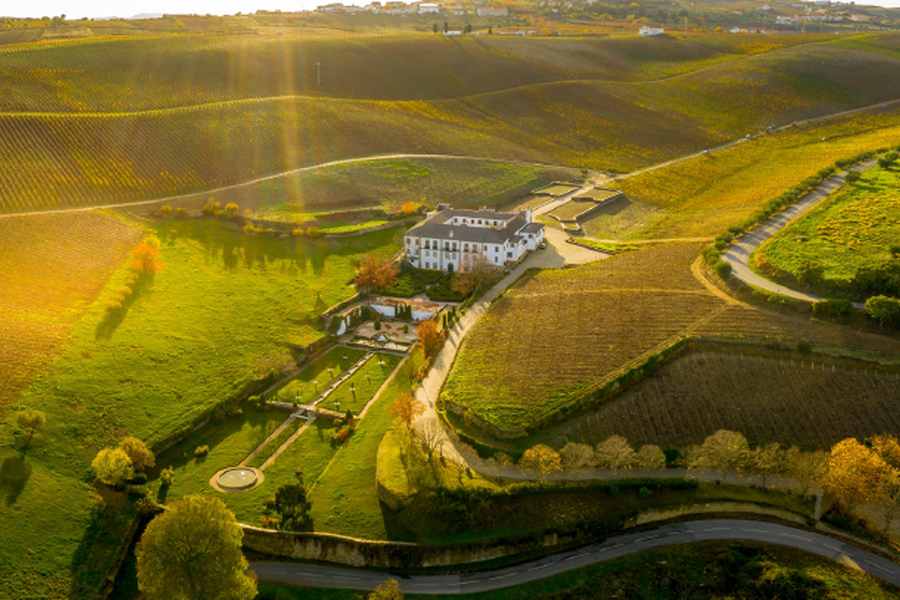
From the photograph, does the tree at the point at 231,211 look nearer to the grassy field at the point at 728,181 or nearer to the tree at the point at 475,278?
the tree at the point at 475,278

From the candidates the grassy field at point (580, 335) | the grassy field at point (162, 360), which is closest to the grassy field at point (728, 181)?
the grassy field at point (580, 335)

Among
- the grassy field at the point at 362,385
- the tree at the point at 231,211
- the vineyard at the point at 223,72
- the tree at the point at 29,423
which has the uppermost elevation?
the vineyard at the point at 223,72

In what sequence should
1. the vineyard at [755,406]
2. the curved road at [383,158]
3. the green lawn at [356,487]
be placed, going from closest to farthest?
the green lawn at [356,487] < the vineyard at [755,406] < the curved road at [383,158]

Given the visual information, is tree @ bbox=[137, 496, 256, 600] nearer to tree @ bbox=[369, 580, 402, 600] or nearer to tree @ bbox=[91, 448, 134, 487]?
tree @ bbox=[369, 580, 402, 600]

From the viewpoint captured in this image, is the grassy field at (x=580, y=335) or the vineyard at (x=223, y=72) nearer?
the grassy field at (x=580, y=335)

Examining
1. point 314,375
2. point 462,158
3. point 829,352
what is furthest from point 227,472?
point 462,158

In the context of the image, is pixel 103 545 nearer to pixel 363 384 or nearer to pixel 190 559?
pixel 190 559

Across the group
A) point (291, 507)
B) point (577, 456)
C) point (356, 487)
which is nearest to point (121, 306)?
point (291, 507)
